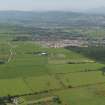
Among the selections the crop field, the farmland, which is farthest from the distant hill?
the crop field

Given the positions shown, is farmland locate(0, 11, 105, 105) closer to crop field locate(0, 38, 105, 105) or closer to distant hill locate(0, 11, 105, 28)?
crop field locate(0, 38, 105, 105)

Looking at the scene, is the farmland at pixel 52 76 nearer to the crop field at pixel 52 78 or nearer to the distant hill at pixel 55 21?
the crop field at pixel 52 78

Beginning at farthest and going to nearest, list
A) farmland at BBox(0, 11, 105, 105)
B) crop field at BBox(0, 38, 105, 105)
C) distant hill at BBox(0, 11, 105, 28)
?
1. distant hill at BBox(0, 11, 105, 28)
2. crop field at BBox(0, 38, 105, 105)
3. farmland at BBox(0, 11, 105, 105)

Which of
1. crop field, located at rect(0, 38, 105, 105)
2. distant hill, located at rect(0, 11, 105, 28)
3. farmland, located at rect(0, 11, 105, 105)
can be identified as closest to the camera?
farmland, located at rect(0, 11, 105, 105)

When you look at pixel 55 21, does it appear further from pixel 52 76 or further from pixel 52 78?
pixel 52 78

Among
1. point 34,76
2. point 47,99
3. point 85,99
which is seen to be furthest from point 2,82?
point 85,99

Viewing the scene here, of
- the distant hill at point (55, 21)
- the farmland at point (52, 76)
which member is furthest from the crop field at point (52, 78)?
the distant hill at point (55, 21)

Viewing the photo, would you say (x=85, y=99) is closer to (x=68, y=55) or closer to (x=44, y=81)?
(x=44, y=81)

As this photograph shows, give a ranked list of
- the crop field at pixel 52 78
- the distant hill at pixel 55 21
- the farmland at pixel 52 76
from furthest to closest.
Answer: the distant hill at pixel 55 21 < the crop field at pixel 52 78 < the farmland at pixel 52 76

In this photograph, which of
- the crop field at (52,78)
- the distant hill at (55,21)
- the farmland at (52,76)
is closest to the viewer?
the farmland at (52,76)
